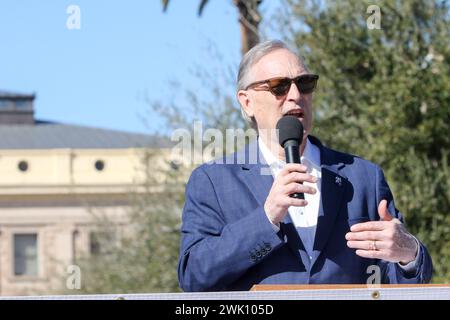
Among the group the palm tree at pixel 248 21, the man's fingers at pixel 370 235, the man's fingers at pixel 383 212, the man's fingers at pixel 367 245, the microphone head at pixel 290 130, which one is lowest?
the man's fingers at pixel 367 245

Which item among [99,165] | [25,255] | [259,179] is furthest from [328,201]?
[25,255]

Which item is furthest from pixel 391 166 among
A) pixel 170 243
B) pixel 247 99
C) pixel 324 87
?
pixel 247 99

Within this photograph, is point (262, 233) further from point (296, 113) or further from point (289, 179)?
point (296, 113)

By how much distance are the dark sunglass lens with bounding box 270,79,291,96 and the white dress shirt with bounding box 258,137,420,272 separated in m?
0.22

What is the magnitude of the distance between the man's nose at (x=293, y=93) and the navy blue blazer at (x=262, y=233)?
0.27 meters

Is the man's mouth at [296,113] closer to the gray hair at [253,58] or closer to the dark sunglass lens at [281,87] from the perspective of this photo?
the dark sunglass lens at [281,87]

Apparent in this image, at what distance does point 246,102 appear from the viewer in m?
5.01

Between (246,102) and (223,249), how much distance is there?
670 mm

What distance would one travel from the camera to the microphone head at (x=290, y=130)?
4.63 meters

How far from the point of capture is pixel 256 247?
14.9 ft

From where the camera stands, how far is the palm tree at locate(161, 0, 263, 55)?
2281 centimetres

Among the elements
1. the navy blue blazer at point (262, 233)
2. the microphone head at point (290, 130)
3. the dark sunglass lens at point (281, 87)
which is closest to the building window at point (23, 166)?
the navy blue blazer at point (262, 233)

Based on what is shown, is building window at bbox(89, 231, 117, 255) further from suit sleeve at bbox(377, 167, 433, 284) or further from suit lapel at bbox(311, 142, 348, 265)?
suit sleeve at bbox(377, 167, 433, 284)
